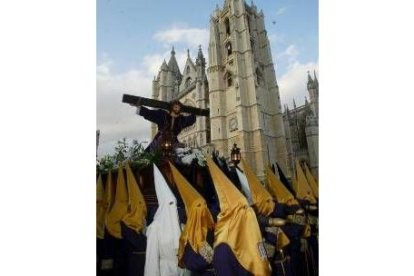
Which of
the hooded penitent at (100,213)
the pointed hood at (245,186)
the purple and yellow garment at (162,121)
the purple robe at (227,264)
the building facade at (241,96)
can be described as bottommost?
the purple robe at (227,264)

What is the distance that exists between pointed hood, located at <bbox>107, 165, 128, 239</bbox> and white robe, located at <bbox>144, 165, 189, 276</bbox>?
0.97 ft

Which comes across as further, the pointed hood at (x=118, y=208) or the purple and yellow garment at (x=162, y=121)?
the purple and yellow garment at (x=162, y=121)

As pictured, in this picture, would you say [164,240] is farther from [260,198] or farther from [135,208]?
[260,198]

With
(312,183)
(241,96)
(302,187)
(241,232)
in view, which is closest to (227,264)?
(241,232)

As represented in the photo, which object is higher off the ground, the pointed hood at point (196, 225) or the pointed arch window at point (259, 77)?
the pointed arch window at point (259, 77)

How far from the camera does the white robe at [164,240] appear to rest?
5.87ft

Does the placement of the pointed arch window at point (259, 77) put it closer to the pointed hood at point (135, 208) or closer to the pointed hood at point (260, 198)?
the pointed hood at point (260, 198)

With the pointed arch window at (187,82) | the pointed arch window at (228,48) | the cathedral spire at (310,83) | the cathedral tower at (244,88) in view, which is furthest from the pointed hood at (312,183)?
the pointed arch window at (187,82)

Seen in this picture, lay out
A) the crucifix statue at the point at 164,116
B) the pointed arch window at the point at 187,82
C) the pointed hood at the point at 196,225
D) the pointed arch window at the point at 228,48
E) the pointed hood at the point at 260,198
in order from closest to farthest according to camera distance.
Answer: the pointed hood at the point at 196,225
the pointed hood at the point at 260,198
the crucifix statue at the point at 164,116
the pointed arch window at the point at 228,48
the pointed arch window at the point at 187,82

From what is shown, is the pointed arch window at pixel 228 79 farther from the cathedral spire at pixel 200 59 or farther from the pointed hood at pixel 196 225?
the pointed hood at pixel 196 225

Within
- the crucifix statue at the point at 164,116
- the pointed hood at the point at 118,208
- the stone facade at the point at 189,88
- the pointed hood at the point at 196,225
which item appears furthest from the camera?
the stone facade at the point at 189,88

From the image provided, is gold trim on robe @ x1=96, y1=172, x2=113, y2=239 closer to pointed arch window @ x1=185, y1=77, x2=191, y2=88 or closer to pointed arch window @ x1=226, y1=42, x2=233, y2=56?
pointed arch window @ x1=226, y1=42, x2=233, y2=56

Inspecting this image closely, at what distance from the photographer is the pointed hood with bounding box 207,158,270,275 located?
1.46 m

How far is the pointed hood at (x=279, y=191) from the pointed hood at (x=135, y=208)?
96cm
